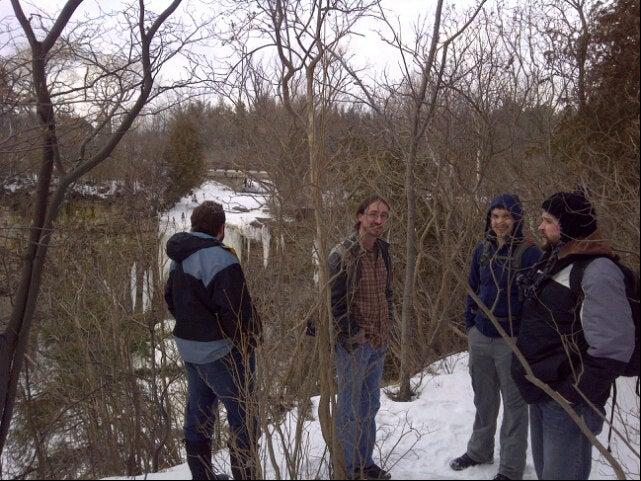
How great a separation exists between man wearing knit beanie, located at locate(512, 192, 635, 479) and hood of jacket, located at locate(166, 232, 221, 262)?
1.54m

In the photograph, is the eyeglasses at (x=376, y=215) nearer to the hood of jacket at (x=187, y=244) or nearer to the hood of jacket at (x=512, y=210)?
the hood of jacket at (x=512, y=210)

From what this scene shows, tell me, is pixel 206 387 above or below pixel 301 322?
below

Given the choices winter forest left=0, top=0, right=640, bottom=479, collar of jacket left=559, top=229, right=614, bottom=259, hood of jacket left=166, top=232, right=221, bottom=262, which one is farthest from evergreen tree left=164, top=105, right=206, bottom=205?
collar of jacket left=559, top=229, right=614, bottom=259

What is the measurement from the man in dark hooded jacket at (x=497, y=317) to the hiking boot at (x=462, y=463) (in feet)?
0.31

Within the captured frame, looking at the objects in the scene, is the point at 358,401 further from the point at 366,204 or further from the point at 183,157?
the point at 183,157

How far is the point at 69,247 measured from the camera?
7.70m

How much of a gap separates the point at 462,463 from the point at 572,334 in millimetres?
728

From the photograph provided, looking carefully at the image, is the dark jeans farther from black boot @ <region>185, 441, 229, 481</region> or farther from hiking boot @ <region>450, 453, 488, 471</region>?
hiking boot @ <region>450, 453, 488, 471</region>

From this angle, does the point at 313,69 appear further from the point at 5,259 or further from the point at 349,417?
the point at 5,259

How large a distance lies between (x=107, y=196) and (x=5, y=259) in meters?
2.89

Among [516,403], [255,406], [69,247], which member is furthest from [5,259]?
[516,403]

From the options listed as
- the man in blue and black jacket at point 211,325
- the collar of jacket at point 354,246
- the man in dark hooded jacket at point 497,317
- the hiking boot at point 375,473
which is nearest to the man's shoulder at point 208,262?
Answer: the man in blue and black jacket at point 211,325

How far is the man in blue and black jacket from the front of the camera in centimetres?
279

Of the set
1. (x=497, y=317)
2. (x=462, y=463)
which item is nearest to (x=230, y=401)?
(x=462, y=463)
